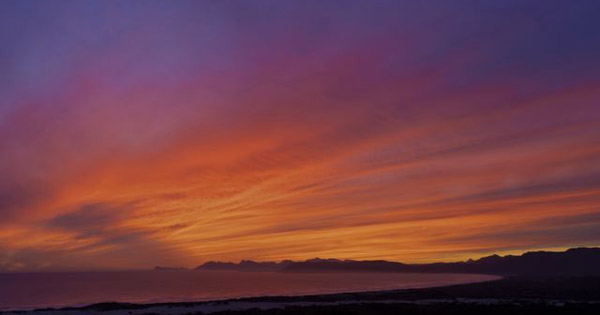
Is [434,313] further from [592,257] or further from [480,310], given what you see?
[592,257]

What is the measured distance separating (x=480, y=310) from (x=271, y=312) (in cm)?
1692

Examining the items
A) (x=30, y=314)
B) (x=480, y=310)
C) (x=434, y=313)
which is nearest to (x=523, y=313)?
(x=480, y=310)

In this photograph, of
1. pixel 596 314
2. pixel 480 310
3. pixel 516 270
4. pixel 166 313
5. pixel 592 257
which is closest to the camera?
pixel 596 314

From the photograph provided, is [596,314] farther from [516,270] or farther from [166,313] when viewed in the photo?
[516,270]

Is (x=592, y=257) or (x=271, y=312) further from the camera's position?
(x=592, y=257)

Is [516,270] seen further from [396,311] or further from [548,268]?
[396,311]

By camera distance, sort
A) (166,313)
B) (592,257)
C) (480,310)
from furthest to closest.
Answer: (592,257), (166,313), (480,310)

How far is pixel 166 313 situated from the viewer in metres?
42.3

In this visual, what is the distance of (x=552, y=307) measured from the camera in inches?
1556

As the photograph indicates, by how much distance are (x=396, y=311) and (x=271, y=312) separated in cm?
1024

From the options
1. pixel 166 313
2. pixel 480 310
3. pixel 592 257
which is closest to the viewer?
pixel 480 310

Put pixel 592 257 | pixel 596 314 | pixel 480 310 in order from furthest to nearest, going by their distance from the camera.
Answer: pixel 592 257 → pixel 480 310 → pixel 596 314

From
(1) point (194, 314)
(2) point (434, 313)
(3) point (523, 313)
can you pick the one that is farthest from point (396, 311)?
(1) point (194, 314)

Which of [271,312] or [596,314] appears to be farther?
[271,312]
